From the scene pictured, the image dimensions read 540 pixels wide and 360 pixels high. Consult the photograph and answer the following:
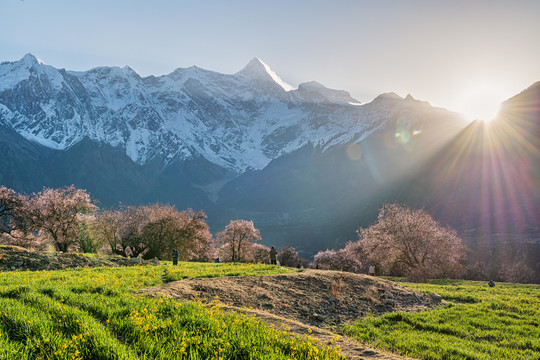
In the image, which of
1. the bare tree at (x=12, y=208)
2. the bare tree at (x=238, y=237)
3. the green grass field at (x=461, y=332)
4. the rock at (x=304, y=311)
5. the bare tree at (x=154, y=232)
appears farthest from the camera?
the bare tree at (x=238, y=237)

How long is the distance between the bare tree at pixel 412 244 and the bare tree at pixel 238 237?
1493 inches

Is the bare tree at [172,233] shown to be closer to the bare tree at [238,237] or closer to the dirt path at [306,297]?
the bare tree at [238,237]

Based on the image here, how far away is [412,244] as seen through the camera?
149 ft

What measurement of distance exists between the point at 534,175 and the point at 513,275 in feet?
404

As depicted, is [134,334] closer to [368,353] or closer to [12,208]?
[368,353]

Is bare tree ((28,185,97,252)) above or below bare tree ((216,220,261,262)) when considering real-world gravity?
above

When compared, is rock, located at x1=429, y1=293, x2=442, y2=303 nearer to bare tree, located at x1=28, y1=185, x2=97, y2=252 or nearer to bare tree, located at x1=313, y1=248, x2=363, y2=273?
bare tree, located at x1=28, y1=185, x2=97, y2=252

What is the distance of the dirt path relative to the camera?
11.6m

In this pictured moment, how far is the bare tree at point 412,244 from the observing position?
44.9 metres

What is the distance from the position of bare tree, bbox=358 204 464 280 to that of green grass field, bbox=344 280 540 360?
31028 millimetres

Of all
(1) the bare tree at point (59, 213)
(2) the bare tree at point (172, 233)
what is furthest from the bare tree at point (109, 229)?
(2) the bare tree at point (172, 233)

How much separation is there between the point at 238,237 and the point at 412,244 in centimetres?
4714

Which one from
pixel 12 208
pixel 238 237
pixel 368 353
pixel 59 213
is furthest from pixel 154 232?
pixel 368 353

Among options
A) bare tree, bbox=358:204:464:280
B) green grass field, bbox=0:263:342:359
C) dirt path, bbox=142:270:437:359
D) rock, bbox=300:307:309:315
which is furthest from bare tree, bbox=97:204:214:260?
green grass field, bbox=0:263:342:359
